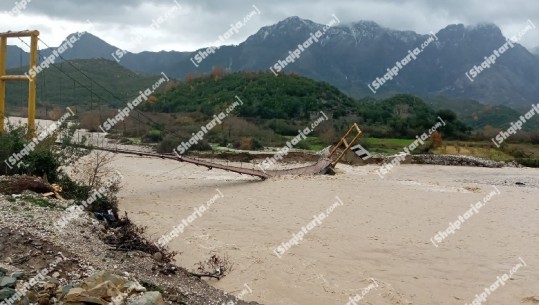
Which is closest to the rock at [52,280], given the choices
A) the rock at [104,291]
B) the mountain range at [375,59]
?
the rock at [104,291]

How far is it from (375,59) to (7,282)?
5045 inches

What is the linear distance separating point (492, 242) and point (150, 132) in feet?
76.7

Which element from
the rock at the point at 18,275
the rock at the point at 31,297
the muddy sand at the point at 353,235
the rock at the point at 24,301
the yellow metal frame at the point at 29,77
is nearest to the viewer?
the rock at the point at 24,301

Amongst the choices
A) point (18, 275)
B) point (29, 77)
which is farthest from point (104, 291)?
point (29, 77)

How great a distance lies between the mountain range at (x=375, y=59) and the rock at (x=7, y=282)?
359 feet

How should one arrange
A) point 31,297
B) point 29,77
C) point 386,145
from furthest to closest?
point 386,145, point 29,77, point 31,297

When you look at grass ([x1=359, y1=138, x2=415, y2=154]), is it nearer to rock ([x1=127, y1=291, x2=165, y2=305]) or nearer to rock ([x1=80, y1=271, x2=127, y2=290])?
rock ([x1=80, y1=271, x2=127, y2=290])

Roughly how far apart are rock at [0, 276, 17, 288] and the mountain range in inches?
4304

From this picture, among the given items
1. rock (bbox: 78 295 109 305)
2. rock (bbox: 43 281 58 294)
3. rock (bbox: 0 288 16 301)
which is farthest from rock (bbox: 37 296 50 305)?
rock (bbox: 78 295 109 305)

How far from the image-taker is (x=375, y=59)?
128 meters

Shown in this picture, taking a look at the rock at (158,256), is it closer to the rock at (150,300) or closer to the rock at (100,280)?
the rock at (100,280)

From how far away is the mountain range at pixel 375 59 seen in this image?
11875cm

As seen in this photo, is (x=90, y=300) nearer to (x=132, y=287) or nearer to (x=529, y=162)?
(x=132, y=287)

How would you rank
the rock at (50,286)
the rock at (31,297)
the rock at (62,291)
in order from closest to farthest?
the rock at (31,297)
the rock at (62,291)
the rock at (50,286)
